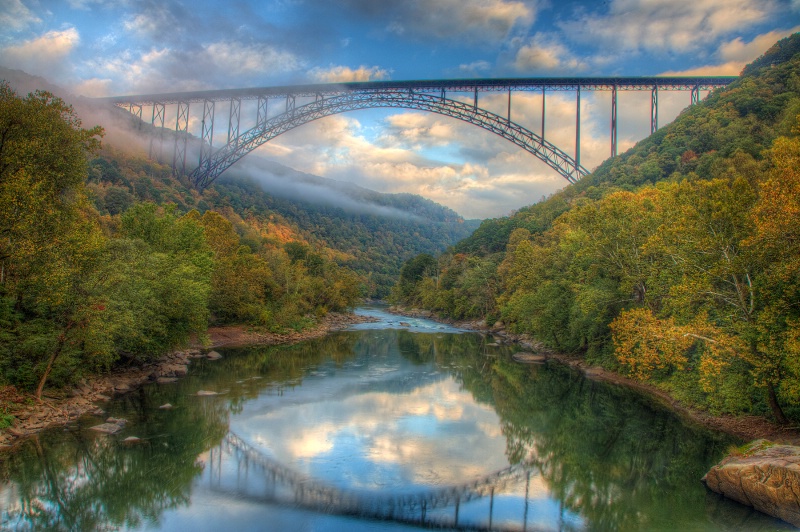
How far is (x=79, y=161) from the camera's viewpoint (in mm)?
16188

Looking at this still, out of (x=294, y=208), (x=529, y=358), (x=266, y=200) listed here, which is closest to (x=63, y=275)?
(x=529, y=358)

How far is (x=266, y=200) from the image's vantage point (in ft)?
385

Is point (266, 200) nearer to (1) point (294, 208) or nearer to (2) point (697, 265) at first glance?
(1) point (294, 208)

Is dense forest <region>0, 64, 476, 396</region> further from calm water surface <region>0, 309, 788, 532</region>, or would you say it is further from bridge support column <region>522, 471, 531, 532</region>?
bridge support column <region>522, 471, 531, 532</region>

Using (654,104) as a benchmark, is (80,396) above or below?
below

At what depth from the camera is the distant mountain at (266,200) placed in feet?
213

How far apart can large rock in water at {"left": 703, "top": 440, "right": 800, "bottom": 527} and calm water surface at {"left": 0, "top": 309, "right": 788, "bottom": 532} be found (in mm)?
308

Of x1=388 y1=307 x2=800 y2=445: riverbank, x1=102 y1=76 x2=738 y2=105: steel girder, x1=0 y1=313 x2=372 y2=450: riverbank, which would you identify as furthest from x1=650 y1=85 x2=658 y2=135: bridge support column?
x1=0 y1=313 x2=372 y2=450: riverbank

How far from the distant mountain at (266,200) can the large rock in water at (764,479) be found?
29465 mm

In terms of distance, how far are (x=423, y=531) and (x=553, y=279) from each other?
28255mm

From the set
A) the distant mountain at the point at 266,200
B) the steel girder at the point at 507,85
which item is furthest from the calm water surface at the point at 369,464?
the steel girder at the point at 507,85

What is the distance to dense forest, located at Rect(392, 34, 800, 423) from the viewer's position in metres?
13.4

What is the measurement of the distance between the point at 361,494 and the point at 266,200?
112m

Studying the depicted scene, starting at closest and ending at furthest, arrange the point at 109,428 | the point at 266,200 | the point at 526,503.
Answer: the point at 526,503
the point at 109,428
the point at 266,200
